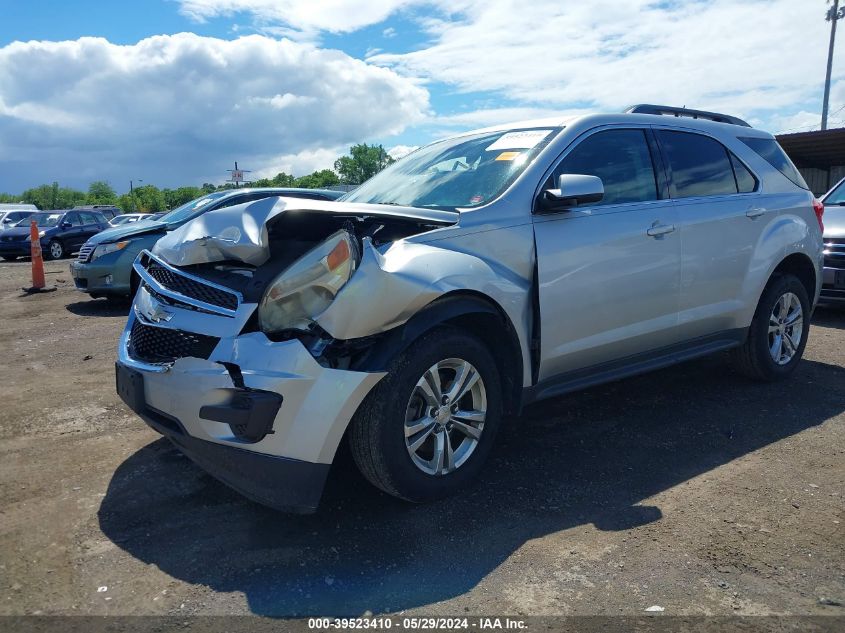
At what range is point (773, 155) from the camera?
Result: 5.25 meters

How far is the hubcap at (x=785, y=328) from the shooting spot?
17.1 feet

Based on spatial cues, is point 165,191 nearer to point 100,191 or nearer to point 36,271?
point 100,191

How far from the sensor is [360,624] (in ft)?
7.89

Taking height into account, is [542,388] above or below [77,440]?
above

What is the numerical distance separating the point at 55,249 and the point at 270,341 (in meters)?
21.8

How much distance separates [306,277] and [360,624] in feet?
4.41

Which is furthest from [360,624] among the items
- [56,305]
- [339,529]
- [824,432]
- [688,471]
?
[56,305]

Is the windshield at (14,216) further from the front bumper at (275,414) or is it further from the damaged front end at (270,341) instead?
the front bumper at (275,414)

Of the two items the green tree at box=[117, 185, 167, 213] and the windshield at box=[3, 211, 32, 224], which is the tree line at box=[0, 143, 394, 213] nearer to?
the green tree at box=[117, 185, 167, 213]

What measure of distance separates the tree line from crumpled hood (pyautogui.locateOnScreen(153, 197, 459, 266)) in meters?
76.7

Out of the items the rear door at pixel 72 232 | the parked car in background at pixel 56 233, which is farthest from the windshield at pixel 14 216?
the rear door at pixel 72 232

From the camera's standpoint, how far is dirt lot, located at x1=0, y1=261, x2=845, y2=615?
2.56 metres

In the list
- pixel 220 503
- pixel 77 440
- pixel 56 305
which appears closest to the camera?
pixel 220 503

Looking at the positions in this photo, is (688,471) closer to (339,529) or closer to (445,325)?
(445,325)
